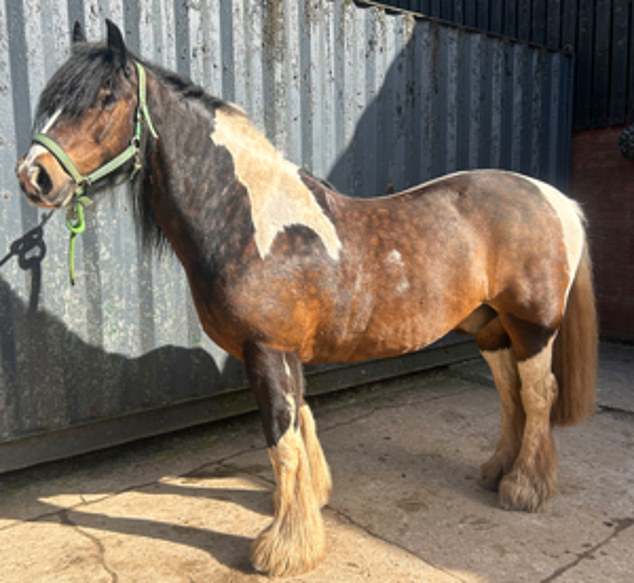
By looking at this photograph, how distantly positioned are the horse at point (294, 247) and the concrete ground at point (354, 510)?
0.20 metres

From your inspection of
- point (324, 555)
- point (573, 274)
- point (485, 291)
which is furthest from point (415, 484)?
point (573, 274)

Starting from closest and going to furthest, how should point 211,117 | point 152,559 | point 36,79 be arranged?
point 211,117
point 152,559
point 36,79

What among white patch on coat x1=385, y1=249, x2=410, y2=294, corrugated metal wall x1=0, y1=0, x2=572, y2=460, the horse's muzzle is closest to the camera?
the horse's muzzle

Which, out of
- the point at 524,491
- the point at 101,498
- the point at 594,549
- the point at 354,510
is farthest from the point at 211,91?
the point at 594,549

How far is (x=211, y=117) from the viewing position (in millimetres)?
2078

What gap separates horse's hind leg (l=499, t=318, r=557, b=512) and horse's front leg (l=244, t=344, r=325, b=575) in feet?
3.36

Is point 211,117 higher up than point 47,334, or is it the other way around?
point 211,117

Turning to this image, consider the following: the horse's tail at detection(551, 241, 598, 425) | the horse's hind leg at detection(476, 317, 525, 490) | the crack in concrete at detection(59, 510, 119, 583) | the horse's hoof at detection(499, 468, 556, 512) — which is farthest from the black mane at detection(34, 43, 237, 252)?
the horse's hoof at detection(499, 468, 556, 512)

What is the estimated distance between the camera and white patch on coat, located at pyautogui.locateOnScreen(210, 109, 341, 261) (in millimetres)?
2076

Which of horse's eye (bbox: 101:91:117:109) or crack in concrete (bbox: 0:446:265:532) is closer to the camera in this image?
horse's eye (bbox: 101:91:117:109)

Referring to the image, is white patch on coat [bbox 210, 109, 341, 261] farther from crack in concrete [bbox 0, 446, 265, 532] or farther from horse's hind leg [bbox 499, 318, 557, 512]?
crack in concrete [bbox 0, 446, 265, 532]

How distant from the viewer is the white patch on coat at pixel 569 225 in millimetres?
2533

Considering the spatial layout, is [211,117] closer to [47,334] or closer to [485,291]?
[485,291]

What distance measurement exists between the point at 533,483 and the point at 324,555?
109 centimetres
